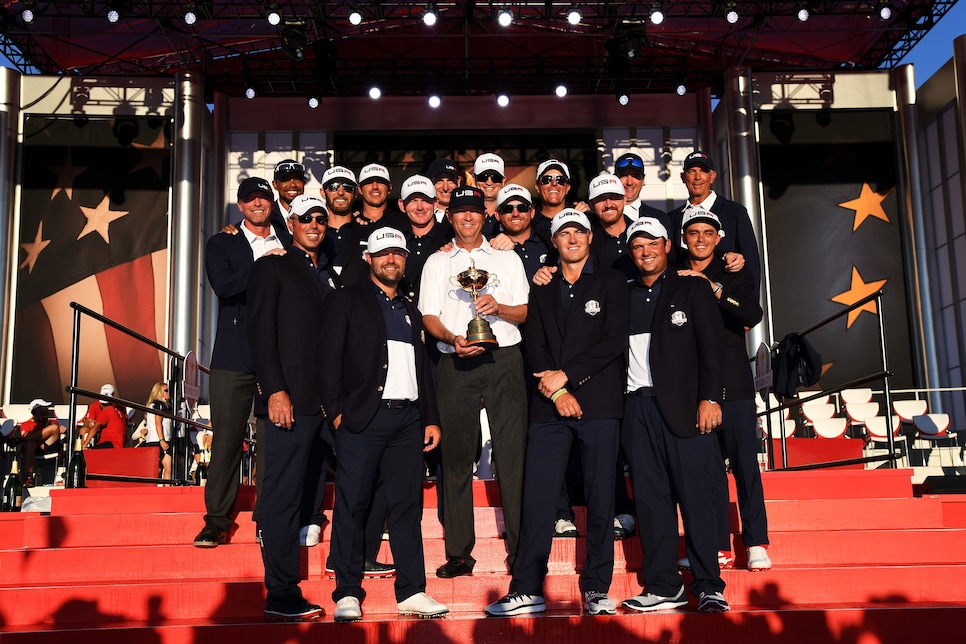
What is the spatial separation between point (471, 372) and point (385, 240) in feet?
2.78

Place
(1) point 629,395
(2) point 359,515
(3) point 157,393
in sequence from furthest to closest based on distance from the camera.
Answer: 1. (3) point 157,393
2. (1) point 629,395
3. (2) point 359,515

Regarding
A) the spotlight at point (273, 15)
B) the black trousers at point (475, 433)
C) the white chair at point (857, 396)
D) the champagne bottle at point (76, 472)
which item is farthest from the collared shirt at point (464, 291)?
the spotlight at point (273, 15)

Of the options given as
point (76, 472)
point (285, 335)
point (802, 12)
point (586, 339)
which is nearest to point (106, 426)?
point (76, 472)

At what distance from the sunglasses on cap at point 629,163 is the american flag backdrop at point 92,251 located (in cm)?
1270

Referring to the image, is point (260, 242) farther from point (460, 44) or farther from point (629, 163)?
point (460, 44)

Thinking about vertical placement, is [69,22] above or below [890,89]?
above

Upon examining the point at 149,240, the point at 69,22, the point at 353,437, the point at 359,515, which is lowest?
the point at 359,515

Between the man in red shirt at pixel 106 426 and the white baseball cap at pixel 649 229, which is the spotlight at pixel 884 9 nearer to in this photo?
the white baseball cap at pixel 649 229

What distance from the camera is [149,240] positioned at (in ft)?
59.3

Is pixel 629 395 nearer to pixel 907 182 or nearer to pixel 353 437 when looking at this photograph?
pixel 353 437

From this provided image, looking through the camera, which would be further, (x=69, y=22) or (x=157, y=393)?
(x=69, y=22)

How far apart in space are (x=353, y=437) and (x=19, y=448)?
9850mm

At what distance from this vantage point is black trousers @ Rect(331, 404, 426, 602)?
16.3 feet

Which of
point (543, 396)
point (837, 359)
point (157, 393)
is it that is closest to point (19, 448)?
point (157, 393)
